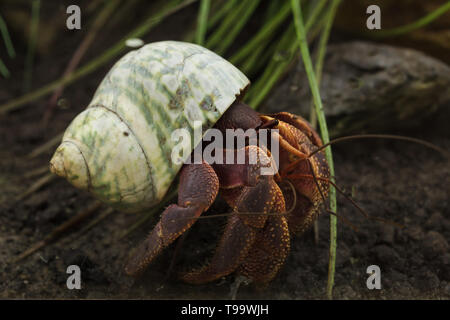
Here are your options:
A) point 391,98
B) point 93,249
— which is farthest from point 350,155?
point 93,249

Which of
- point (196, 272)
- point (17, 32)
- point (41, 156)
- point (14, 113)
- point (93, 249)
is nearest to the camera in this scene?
point (196, 272)

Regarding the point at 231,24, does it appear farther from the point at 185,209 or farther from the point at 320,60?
the point at 185,209

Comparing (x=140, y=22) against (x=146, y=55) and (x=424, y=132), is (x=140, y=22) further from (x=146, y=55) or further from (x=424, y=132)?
(x=424, y=132)

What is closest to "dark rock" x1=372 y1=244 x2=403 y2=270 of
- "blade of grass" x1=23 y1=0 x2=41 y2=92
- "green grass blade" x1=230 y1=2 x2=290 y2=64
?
"green grass blade" x1=230 y1=2 x2=290 y2=64

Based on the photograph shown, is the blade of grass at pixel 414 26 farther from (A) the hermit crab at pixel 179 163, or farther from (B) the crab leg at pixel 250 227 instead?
(B) the crab leg at pixel 250 227

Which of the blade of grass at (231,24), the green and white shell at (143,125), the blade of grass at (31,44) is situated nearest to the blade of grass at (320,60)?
the blade of grass at (231,24)

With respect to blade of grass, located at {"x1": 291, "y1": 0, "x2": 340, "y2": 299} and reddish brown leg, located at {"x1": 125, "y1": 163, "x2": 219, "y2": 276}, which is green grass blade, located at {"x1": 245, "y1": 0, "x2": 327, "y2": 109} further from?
reddish brown leg, located at {"x1": 125, "y1": 163, "x2": 219, "y2": 276}
